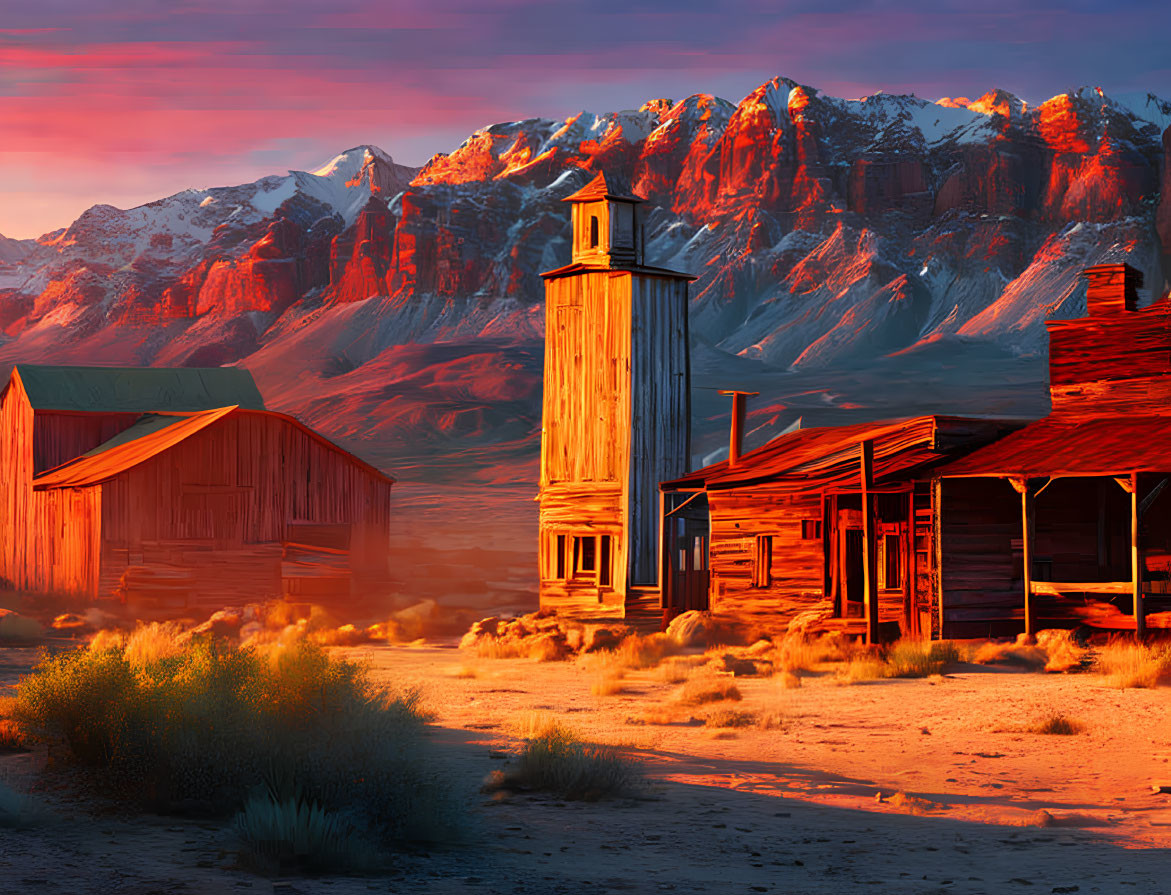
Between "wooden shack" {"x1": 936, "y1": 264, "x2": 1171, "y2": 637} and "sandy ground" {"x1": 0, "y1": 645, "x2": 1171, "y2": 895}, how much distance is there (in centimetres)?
498

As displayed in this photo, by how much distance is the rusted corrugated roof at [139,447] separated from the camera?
35562mm

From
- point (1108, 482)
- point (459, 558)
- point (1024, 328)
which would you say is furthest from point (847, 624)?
point (1024, 328)

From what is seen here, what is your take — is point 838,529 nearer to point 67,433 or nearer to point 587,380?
point 587,380

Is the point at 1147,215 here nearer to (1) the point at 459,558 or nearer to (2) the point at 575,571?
(1) the point at 459,558

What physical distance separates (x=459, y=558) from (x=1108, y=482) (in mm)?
38220

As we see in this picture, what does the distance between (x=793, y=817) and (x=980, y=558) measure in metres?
13.6

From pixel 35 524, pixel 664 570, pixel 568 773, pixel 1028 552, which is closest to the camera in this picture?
pixel 568 773

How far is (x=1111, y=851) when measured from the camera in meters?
9.44

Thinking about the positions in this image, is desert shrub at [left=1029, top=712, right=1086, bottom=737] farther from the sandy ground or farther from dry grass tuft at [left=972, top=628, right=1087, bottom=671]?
dry grass tuft at [left=972, top=628, right=1087, bottom=671]

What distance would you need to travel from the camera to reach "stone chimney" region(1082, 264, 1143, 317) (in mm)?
26359

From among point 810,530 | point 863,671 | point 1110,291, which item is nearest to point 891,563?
point 810,530

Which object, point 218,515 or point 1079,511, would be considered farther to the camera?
point 218,515

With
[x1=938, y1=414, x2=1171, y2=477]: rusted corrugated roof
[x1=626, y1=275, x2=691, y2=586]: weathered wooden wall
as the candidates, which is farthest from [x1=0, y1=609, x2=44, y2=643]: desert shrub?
[x1=938, y1=414, x2=1171, y2=477]: rusted corrugated roof

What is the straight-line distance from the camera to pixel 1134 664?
60.0 ft
